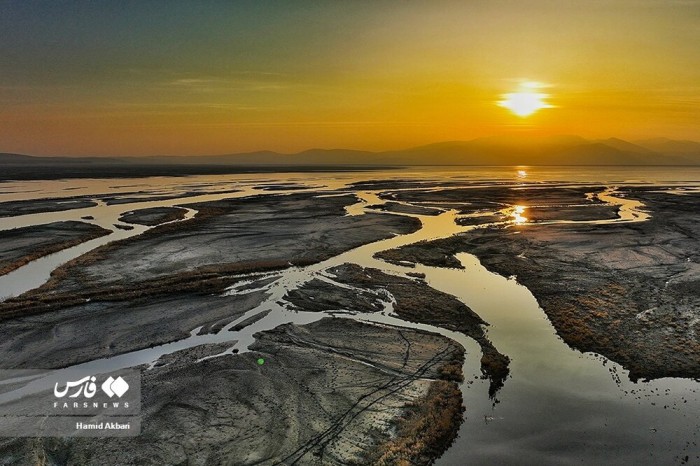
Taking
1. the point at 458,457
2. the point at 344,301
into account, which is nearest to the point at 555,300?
the point at 344,301

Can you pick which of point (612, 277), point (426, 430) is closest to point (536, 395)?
point (426, 430)

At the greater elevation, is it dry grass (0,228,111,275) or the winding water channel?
dry grass (0,228,111,275)

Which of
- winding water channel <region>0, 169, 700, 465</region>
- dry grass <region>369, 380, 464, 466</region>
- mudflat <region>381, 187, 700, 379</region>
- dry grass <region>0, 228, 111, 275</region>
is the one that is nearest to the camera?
dry grass <region>369, 380, 464, 466</region>

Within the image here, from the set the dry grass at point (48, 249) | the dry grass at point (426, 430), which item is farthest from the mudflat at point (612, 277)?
the dry grass at point (48, 249)

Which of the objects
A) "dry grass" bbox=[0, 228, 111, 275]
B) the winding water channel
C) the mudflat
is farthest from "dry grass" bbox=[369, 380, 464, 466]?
"dry grass" bbox=[0, 228, 111, 275]

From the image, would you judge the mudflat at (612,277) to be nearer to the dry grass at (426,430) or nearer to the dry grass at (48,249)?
the dry grass at (426,430)

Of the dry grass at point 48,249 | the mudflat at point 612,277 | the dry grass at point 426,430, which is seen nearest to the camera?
the dry grass at point 426,430

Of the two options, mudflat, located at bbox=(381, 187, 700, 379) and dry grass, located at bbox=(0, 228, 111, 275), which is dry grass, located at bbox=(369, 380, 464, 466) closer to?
mudflat, located at bbox=(381, 187, 700, 379)

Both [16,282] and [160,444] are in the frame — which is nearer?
[160,444]

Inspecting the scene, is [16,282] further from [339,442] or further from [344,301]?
[339,442]

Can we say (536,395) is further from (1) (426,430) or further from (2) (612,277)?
(2) (612,277)

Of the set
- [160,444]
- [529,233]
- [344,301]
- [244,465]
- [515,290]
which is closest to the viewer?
[244,465]
